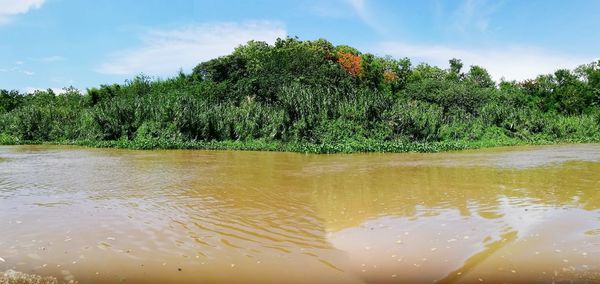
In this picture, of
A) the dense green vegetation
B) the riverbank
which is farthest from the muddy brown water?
the dense green vegetation

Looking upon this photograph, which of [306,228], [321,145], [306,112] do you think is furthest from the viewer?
[306,112]

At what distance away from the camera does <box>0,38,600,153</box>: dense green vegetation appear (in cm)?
2608

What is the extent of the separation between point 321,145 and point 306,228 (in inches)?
603

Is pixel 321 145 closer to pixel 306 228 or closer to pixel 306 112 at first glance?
pixel 306 112

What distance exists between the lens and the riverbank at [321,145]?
21500 millimetres

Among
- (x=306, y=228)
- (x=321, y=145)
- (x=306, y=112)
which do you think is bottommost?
(x=306, y=228)

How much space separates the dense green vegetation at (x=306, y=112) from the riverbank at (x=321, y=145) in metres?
0.08

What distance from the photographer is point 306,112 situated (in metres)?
26.9

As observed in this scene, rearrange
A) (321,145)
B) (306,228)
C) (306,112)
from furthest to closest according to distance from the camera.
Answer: (306,112), (321,145), (306,228)

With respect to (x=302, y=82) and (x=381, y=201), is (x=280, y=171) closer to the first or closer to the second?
(x=381, y=201)

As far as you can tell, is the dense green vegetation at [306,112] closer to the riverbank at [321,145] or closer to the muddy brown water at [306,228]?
the riverbank at [321,145]

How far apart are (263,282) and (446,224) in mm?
3277

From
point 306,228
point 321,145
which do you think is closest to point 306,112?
point 321,145

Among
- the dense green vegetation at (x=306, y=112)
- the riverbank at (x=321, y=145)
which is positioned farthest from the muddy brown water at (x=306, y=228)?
the dense green vegetation at (x=306, y=112)
